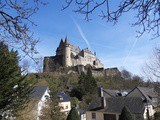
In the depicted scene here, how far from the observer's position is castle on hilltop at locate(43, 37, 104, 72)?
77.3 m

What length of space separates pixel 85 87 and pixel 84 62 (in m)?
41.5

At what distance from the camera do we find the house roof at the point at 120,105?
26.8 metres

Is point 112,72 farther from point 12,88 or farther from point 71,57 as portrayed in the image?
point 12,88

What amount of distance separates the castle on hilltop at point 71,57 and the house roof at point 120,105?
40752mm

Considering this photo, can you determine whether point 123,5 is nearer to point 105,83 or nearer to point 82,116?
point 82,116

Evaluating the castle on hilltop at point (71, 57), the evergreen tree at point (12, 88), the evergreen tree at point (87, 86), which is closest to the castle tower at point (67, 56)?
the castle on hilltop at point (71, 57)

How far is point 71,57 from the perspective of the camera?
83.2 m

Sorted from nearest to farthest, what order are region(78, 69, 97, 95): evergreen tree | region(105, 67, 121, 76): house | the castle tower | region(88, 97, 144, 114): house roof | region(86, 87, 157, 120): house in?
region(86, 87, 157, 120): house < region(88, 97, 144, 114): house roof < region(78, 69, 97, 95): evergreen tree < region(105, 67, 121, 76): house < the castle tower

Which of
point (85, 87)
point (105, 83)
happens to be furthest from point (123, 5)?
point (105, 83)

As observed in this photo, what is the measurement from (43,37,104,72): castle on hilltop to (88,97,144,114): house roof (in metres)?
40.8

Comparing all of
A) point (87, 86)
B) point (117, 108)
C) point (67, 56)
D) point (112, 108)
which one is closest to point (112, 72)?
point (67, 56)

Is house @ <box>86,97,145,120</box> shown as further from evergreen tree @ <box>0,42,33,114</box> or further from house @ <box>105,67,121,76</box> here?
house @ <box>105,67,121,76</box>

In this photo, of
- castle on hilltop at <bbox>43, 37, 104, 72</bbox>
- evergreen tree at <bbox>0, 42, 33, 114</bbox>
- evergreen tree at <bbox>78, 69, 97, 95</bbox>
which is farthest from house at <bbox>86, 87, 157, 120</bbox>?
castle on hilltop at <bbox>43, 37, 104, 72</bbox>

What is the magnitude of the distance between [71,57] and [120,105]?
55739 millimetres
